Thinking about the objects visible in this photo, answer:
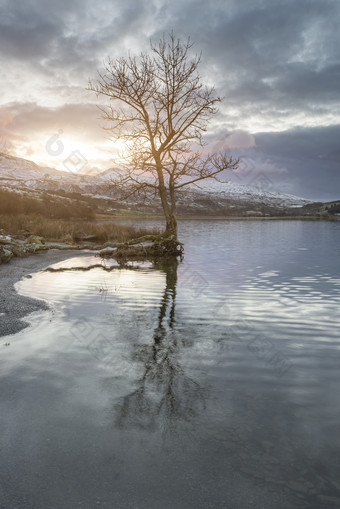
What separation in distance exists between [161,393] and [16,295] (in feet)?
25.7

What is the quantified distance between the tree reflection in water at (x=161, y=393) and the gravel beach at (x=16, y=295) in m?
3.42

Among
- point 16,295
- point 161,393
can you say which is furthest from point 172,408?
point 16,295

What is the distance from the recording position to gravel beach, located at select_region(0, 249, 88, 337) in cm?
854

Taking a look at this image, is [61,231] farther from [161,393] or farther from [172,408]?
[172,408]

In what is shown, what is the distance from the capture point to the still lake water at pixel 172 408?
3.56 meters

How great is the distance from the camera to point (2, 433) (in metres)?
4.39

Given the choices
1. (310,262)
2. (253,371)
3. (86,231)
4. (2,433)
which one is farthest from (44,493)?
(86,231)

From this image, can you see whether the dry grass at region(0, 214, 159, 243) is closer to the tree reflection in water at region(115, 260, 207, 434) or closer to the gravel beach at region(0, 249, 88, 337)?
the gravel beach at region(0, 249, 88, 337)

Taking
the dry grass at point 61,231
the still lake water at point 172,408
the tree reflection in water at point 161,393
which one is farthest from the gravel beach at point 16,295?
the dry grass at point 61,231

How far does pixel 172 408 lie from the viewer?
501 centimetres

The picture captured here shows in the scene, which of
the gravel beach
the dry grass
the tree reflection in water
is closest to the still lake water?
the tree reflection in water

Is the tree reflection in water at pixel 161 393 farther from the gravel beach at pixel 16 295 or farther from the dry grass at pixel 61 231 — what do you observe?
the dry grass at pixel 61 231

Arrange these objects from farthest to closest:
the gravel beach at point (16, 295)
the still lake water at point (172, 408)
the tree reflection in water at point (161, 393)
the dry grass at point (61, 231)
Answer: the dry grass at point (61, 231), the gravel beach at point (16, 295), the tree reflection in water at point (161, 393), the still lake water at point (172, 408)

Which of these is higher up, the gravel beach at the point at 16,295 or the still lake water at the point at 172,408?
the gravel beach at the point at 16,295
